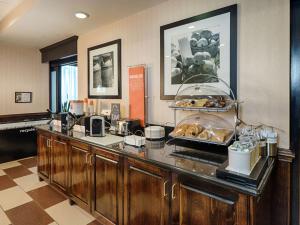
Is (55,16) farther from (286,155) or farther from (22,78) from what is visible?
(286,155)

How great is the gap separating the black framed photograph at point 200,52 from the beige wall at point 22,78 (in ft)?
11.6

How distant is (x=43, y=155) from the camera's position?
9.30 feet

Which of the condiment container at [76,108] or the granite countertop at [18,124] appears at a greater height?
the condiment container at [76,108]

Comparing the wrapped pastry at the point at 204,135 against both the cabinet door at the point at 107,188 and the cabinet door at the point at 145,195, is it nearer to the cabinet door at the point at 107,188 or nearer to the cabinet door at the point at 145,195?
the cabinet door at the point at 145,195

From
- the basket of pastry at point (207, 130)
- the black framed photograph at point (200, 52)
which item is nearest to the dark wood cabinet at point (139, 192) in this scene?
the basket of pastry at point (207, 130)

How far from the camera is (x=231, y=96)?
5.49 ft

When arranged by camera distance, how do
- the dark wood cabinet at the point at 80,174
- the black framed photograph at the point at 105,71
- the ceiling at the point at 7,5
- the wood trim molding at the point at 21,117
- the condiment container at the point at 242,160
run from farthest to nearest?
the wood trim molding at the point at 21,117
the black framed photograph at the point at 105,71
the ceiling at the point at 7,5
the dark wood cabinet at the point at 80,174
the condiment container at the point at 242,160

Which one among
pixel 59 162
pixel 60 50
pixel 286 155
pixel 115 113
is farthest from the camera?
pixel 60 50

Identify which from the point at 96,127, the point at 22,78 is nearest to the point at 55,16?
the point at 96,127

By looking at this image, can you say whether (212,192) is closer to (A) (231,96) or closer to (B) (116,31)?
(A) (231,96)

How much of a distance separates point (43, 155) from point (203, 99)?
2.37 metres

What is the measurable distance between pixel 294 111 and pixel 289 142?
22 cm

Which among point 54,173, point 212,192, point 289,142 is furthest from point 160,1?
point 54,173

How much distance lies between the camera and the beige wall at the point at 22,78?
159 inches
